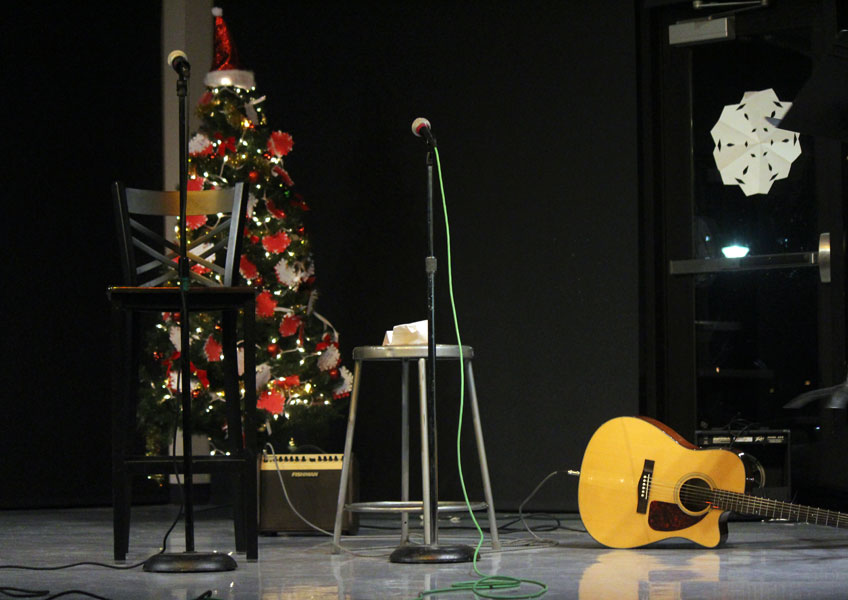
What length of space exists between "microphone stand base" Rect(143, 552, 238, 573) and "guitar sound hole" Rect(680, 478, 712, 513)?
145 cm

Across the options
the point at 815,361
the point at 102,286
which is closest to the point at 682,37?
the point at 815,361

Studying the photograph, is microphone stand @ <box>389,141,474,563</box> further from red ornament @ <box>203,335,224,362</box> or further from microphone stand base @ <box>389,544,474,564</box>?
red ornament @ <box>203,335,224,362</box>

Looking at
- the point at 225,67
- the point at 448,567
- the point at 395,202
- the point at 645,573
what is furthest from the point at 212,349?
the point at 645,573

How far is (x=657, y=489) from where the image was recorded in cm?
355

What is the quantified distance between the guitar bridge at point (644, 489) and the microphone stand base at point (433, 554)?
711 millimetres

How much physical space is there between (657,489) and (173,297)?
1.62 meters

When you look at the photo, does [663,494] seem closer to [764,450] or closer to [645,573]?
[645,573]

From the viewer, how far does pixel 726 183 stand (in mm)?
4828

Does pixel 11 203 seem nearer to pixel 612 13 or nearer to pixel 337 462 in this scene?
pixel 337 462

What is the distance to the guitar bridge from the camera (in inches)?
140

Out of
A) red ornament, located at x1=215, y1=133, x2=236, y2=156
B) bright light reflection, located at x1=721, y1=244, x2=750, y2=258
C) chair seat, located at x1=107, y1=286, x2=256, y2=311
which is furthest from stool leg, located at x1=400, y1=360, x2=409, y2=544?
bright light reflection, located at x1=721, y1=244, x2=750, y2=258

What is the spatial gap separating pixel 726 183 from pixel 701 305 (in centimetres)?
54

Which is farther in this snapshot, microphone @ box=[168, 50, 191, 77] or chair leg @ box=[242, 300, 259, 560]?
chair leg @ box=[242, 300, 259, 560]

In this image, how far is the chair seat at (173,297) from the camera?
313cm
